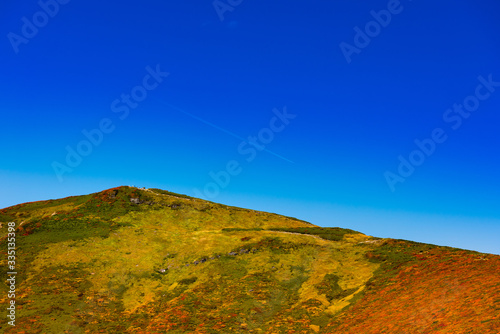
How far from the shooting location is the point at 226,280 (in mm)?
56188

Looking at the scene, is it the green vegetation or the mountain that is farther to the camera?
the green vegetation

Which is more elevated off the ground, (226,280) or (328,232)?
(328,232)

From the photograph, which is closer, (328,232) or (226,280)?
(226,280)

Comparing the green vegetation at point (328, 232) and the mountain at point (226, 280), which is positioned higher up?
the green vegetation at point (328, 232)

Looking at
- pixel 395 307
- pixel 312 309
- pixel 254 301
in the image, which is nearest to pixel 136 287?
pixel 254 301

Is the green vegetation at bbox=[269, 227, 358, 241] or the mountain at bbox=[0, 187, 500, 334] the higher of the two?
the green vegetation at bbox=[269, 227, 358, 241]

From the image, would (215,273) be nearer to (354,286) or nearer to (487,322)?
(354,286)

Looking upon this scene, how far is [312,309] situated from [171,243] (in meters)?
39.7

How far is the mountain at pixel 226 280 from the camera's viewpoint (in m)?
38.2

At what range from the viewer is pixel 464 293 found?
35844 mm

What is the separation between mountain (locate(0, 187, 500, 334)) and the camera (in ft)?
125

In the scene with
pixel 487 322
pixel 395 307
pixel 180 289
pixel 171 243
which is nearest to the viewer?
pixel 487 322

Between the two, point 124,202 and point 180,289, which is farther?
point 124,202

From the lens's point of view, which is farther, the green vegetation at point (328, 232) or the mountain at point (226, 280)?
the green vegetation at point (328, 232)
